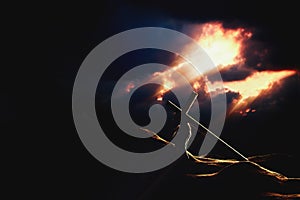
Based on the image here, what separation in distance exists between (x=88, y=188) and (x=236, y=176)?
3.86 metres

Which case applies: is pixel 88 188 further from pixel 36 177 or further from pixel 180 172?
pixel 180 172

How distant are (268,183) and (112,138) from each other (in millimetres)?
4300

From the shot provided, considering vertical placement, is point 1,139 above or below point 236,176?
below

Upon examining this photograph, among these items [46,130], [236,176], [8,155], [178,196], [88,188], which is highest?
[236,176]

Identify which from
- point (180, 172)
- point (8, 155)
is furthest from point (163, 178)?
point (8, 155)

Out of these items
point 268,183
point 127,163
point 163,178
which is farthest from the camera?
point 127,163

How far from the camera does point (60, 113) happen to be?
7.20 metres

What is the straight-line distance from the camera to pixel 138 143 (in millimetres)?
7012

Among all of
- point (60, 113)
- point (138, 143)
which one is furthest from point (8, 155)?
point (138, 143)

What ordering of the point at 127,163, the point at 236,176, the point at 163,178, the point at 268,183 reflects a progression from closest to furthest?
the point at 268,183, the point at 236,176, the point at 163,178, the point at 127,163

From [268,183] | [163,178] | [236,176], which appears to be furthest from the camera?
[163,178]

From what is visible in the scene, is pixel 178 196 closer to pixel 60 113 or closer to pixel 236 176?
pixel 236 176

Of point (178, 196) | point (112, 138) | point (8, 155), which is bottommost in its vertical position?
point (8, 155)

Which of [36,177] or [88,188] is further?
[88,188]
